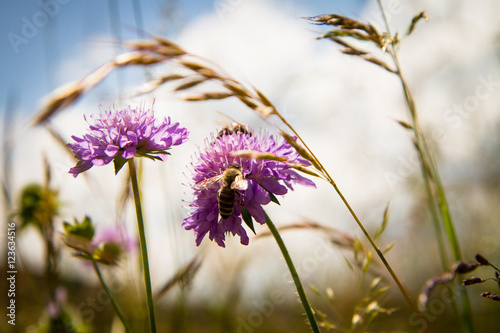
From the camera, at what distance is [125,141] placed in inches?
52.7

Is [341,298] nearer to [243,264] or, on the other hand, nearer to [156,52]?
[243,264]

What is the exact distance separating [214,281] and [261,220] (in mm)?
1702

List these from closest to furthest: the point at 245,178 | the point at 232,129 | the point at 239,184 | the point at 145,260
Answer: the point at 145,260 → the point at 239,184 → the point at 245,178 → the point at 232,129

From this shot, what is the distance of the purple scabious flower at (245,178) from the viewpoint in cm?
132

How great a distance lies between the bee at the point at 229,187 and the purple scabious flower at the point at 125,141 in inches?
7.7

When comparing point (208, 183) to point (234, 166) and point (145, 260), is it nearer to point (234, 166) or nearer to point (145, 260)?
point (234, 166)

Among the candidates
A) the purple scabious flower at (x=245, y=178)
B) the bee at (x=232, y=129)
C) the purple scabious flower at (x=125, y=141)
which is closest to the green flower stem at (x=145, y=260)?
the purple scabious flower at (x=125, y=141)

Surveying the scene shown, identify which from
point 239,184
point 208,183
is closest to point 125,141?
point 208,183

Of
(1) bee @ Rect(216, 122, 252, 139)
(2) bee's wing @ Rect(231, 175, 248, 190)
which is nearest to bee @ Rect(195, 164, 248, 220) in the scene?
(2) bee's wing @ Rect(231, 175, 248, 190)

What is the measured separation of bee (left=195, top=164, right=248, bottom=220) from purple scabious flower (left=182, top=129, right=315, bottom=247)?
0.11 ft

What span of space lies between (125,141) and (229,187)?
1.33ft

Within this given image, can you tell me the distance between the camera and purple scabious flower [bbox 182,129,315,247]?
132 cm

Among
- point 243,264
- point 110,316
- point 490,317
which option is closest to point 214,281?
point 243,264

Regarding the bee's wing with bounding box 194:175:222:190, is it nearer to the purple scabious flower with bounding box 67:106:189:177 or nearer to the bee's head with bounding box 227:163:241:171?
the bee's head with bounding box 227:163:241:171
